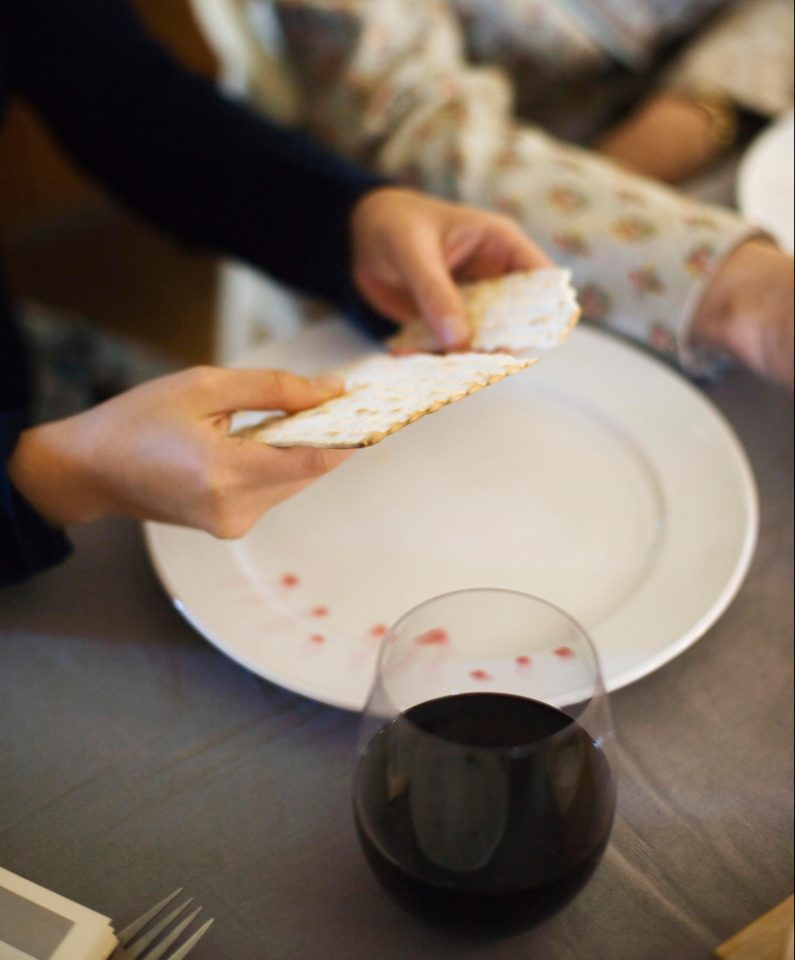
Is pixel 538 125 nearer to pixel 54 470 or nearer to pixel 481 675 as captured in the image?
pixel 54 470

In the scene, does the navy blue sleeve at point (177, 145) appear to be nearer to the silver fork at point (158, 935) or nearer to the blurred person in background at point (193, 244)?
the blurred person in background at point (193, 244)

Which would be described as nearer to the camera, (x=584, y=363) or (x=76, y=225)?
(x=584, y=363)

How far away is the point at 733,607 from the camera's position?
652 mm

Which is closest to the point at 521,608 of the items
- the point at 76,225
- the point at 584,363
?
the point at 584,363

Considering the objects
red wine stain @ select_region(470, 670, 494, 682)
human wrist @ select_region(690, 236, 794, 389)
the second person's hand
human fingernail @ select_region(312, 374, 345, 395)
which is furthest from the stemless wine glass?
human wrist @ select_region(690, 236, 794, 389)

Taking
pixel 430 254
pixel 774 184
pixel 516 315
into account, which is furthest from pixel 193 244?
pixel 774 184

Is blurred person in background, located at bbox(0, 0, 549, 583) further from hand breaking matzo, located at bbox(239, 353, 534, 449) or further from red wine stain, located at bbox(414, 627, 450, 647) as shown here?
red wine stain, located at bbox(414, 627, 450, 647)

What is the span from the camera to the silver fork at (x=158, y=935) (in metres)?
0.46

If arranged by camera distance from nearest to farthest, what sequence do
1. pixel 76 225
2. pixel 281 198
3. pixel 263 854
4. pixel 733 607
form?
pixel 263 854 < pixel 733 607 < pixel 281 198 < pixel 76 225

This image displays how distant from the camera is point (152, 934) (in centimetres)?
47

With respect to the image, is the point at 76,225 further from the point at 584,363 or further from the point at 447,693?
the point at 447,693

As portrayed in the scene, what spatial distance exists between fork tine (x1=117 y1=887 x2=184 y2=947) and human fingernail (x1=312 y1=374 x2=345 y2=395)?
0.33m

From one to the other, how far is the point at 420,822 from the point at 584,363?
0.53 m

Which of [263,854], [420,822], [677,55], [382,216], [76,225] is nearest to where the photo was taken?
[420,822]
